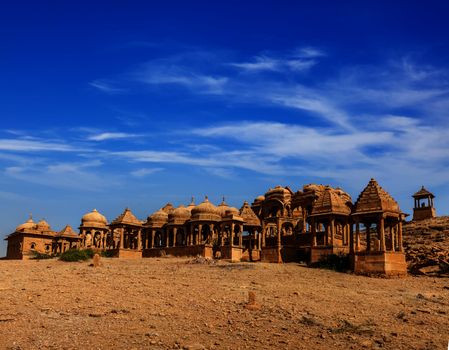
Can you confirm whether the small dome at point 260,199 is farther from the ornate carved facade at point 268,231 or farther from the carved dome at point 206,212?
the carved dome at point 206,212

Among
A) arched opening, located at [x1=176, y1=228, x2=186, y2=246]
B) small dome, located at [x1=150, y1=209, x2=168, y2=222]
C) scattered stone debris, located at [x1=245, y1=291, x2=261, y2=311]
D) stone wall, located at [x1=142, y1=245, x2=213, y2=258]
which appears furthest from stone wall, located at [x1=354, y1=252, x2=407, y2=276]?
small dome, located at [x1=150, y1=209, x2=168, y2=222]

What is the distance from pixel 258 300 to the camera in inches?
776

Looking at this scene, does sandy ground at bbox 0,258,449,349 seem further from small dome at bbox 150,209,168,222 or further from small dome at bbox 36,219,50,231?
small dome at bbox 36,219,50,231

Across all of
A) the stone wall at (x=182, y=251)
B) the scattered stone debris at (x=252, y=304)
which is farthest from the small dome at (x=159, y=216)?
the scattered stone debris at (x=252, y=304)

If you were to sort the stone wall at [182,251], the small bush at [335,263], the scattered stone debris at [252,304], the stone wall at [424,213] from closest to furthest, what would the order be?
1. the scattered stone debris at [252,304]
2. the small bush at [335,263]
3. the stone wall at [182,251]
4. the stone wall at [424,213]

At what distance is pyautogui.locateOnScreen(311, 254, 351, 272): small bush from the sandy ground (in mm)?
3745

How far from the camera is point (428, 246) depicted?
38.9 meters

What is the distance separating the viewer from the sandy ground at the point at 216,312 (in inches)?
595

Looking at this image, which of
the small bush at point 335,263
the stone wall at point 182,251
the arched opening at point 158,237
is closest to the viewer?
the small bush at point 335,263

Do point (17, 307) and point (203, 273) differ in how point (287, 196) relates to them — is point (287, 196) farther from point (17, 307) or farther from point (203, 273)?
point (17, 307)

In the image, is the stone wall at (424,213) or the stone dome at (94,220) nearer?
the stone dome at (94,220)

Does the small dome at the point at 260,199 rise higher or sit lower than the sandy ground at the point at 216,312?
higher

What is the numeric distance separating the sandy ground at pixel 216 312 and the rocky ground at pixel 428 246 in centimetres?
271

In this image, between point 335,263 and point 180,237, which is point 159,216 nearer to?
point 180,237
